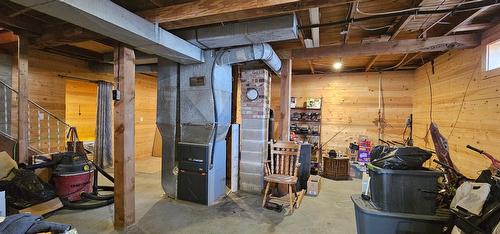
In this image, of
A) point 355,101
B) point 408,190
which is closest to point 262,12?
point 408,190

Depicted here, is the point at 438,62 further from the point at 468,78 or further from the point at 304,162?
the point at 304,162

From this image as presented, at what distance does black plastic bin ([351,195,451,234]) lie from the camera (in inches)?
78.2

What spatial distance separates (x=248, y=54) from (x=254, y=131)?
1320mm

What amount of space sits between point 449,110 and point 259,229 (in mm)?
4017

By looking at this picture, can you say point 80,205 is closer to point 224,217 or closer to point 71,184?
point 71,184

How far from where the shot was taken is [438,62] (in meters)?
4.64

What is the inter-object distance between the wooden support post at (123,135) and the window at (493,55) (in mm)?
4654

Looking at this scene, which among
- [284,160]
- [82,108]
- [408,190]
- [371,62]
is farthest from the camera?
[82,108]

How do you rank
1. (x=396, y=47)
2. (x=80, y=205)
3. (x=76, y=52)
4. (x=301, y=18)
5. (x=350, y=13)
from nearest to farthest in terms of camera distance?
(x=350, y=13) < (x=301, y=18) < (x=80, y=205) < (x=396, y=47) < (x=76, y=52)

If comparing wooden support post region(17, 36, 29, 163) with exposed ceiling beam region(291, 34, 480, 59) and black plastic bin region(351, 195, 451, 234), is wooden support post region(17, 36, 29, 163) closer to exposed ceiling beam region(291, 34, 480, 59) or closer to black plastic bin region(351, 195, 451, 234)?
exposed ceiling beam region(291, 34, 480, 59)

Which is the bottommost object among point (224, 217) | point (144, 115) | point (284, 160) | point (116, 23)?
point (224, 217)

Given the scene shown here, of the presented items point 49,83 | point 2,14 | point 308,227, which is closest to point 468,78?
point 308,227

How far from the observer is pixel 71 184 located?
335 cm

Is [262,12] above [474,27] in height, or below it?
below
